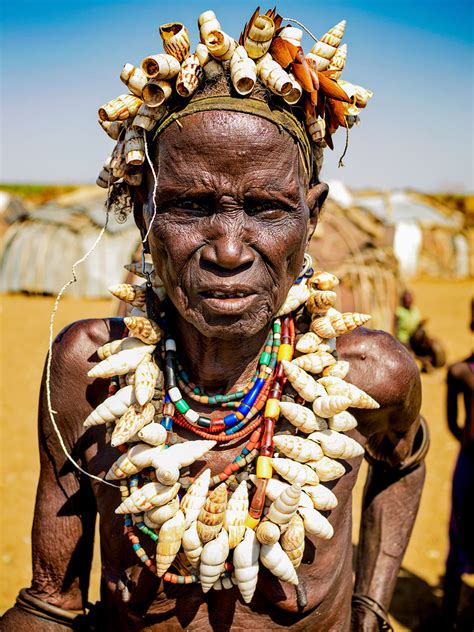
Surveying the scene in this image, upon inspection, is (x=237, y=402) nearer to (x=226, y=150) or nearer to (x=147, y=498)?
(x=147, y=498)

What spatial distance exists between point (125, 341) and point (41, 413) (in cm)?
40

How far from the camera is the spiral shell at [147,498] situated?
1.82 m

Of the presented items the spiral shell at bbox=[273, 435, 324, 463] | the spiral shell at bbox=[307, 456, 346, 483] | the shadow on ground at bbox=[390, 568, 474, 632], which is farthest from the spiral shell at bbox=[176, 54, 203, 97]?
the shadow on ground at bbox=[390, 568, 474, 632]

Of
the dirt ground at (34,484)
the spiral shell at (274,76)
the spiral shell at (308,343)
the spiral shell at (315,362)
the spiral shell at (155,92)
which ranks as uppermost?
the spiral shell at (274,76)

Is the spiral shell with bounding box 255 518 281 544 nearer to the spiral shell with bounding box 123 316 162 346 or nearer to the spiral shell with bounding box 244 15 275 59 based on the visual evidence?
the spiral shell with bounding box 123 316 162 346

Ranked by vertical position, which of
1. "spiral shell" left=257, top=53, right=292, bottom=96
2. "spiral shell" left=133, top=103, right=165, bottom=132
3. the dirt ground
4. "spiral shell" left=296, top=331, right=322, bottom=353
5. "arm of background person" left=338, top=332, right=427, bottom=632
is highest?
"spiral shell" left=257, top=53, right=292, bottom=96

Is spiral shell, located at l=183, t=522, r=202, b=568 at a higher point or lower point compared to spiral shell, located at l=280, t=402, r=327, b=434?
lower

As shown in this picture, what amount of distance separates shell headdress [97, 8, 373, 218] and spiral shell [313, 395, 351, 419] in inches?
29.1

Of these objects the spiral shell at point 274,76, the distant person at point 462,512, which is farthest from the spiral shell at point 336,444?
the distant person at point 462,512

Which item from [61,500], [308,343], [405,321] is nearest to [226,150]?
[308,343]

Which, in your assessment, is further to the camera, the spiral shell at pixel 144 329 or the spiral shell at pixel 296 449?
the spiral shell at pixel 144 329

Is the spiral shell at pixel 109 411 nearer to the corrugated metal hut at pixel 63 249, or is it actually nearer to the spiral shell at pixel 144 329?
the spiral shell at pixel 144 329

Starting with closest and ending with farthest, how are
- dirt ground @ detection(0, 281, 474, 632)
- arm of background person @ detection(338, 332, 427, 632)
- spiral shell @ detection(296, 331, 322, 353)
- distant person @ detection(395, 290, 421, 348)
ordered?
spiral shell @ detection(296, 331, 322, 353)
arm of background person @ detection(338, 332, 427, 632)
dirt ground @ detection(0, 281, 474, 632)
distant person @ detection(395, 290, 421, 348)

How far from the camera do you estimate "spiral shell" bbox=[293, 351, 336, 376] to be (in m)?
2.03
